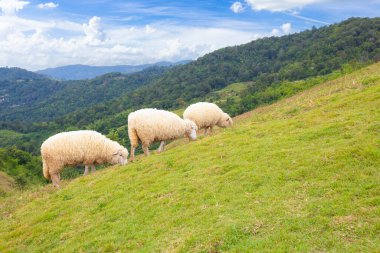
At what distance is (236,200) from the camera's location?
881 centimetres

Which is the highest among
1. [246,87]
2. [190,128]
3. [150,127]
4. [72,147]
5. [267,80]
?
[150,127]

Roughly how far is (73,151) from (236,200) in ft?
36.6

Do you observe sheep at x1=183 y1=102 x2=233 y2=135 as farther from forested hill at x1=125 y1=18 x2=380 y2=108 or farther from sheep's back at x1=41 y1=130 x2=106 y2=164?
forested hill at x1=125 y1=18 x2=380 y2=108

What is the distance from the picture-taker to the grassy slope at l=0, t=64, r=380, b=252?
696 centimetres

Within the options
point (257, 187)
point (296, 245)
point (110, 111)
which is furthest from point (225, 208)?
point (110, 111)

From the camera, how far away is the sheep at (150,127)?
18.4 metres

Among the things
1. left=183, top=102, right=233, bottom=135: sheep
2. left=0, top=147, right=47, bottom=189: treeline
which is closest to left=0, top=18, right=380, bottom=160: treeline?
left=0, top=147, right=47, bottom=189: treeline

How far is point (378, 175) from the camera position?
27.8 ft

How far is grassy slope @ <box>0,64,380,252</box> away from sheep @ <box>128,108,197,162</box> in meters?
3.38

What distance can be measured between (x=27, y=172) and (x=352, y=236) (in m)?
77.2

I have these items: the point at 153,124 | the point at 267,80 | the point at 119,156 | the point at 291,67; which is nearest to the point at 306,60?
the point at 291,67

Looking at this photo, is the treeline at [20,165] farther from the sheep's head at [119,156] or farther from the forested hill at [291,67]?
the forested hill at [291,67]

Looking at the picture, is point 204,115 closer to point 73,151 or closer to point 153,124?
point 153,124

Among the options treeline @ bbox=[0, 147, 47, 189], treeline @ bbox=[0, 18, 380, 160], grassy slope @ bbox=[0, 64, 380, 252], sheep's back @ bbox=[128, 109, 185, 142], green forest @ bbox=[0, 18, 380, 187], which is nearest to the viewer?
grassy slope @ bbox=[0, 64, 380, 252]
